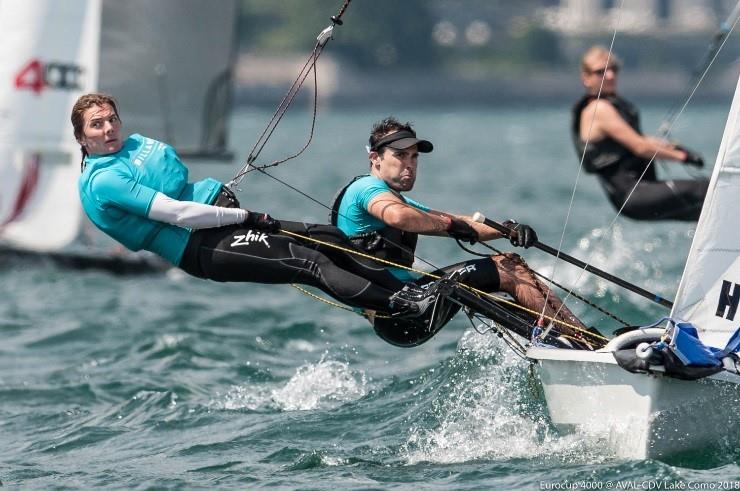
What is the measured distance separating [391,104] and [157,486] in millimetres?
55770


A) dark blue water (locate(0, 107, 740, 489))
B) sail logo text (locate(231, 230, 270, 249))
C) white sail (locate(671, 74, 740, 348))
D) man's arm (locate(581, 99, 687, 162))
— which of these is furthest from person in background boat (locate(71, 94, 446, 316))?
man's arm (locate(581, 99, 687, 162))

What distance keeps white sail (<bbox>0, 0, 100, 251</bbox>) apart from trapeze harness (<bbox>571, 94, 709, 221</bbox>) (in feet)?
16.0

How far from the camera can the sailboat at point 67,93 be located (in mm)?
11273

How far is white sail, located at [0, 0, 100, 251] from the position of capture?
11242mm

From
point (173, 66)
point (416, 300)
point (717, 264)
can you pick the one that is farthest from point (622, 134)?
point (173, 66)

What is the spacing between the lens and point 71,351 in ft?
27.8

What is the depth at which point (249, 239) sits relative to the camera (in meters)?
5.35

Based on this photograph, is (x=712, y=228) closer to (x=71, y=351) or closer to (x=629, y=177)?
(x=629, y=177)

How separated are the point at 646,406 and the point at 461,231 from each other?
1.08m

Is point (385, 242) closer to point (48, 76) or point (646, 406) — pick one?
point (646, 406)

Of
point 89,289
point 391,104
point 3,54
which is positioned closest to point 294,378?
point 89,289

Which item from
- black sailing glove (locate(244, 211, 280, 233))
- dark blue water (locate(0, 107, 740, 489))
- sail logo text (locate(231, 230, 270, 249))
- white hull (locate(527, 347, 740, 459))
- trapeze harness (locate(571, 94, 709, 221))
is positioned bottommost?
dark blue water (locate(0, 107, 740, 489))

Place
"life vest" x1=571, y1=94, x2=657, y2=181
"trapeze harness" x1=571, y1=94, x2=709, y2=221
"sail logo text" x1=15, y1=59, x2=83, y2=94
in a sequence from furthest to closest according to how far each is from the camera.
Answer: "sail logo text" x1=15, y1=59, x2=83, y2=94 < "life vest" x1=571, y1=94, x2=657, y2=181 < "trapeze harness" x1=571, y1=94, x2=709, y2=221

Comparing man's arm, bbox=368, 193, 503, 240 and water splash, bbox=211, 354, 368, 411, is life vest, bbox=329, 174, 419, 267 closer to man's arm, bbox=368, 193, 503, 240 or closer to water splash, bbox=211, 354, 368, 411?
man's arm, bbox=368, 193, 503, 240
